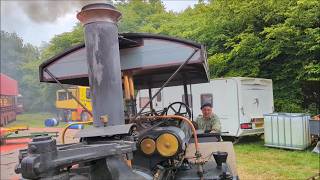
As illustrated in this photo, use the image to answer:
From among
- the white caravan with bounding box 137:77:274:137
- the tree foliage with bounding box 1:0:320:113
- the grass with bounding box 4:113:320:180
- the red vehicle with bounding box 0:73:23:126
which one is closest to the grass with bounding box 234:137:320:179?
the grass with bounding box 4:113:320:180

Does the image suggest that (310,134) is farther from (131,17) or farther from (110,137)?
(131,17)

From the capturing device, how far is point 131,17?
1142 inches

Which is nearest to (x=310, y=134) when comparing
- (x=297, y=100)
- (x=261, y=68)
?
(x=297, y=100)

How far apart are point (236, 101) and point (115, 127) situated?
7.87 meters

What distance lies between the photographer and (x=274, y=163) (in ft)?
27.3

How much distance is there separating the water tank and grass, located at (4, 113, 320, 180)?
0.19 meters

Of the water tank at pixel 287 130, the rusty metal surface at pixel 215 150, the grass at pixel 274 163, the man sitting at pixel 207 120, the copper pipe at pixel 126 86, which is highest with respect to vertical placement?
the copper pipe at pixel 126 86

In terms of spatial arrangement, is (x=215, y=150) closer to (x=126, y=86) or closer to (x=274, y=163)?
(x=126, y=86)

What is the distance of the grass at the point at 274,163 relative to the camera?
7.28 metres

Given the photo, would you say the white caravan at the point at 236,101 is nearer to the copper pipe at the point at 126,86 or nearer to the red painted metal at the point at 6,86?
the copper pipe at the point at 126,86

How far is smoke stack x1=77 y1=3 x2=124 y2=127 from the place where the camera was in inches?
124

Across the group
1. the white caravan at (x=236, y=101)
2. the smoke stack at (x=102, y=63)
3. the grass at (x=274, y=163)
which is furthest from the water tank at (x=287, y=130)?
the smoke stack at (x=102, y=63)

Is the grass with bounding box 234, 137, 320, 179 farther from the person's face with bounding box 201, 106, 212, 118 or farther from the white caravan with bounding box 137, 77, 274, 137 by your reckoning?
the person's face with bounding box 201, 106, 212, 118

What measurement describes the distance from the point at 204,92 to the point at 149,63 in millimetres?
7628
